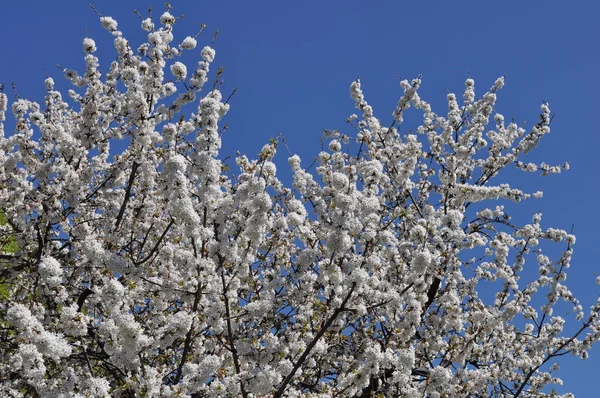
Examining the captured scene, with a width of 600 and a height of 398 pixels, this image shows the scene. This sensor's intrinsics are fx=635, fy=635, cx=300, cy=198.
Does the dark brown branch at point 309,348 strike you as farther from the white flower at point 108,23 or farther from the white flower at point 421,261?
the white flower at point 108,23

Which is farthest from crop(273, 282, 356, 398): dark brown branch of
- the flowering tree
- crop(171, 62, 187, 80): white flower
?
crop(171, 62, 187, 80): white flower

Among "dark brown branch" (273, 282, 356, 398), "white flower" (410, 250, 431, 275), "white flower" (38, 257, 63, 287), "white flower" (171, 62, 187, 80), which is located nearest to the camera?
"white flower" (38, 257, 63, 287)

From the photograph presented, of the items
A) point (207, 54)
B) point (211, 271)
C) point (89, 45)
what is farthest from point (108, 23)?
point (211, 271)

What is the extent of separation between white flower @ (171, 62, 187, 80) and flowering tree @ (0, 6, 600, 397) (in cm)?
3

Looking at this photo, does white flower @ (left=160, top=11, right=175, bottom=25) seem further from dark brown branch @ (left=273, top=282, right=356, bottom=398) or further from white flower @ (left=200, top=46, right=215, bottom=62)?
dark brown branch @ (left=273, top=282, right=356, bottom=398)

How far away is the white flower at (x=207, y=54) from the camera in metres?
9.93

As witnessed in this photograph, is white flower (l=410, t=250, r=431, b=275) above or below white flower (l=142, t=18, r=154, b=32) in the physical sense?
below

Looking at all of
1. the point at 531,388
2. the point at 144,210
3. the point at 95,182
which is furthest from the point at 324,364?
A: the point at 95,182

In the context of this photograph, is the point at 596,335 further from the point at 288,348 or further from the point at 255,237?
the point at 255,237

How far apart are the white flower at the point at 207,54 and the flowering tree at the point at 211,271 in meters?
0.02

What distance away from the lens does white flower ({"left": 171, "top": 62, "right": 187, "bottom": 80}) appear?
927 centimetres

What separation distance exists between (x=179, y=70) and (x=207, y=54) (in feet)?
2.70

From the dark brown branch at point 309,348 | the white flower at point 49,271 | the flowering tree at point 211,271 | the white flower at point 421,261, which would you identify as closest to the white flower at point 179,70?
the flowering tree at point 211,271

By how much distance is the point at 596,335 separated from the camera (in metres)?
12.2
